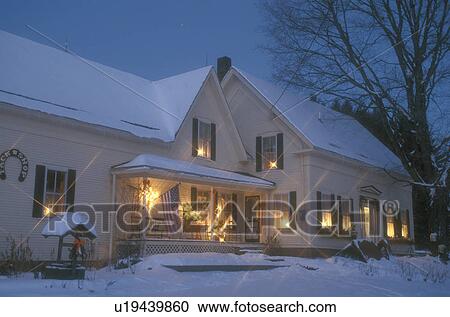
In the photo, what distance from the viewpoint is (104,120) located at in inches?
727

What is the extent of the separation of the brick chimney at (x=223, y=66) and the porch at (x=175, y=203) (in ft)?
20.5

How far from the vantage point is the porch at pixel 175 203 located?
58.7ft

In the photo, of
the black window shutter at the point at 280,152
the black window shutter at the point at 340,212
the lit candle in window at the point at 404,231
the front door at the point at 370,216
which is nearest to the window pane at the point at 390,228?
the front door at the point at 370,216

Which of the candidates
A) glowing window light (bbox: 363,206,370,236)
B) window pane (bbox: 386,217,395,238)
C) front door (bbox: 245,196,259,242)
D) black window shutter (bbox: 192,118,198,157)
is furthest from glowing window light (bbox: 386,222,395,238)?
black window shutter (bbox: 192,118,198,157)

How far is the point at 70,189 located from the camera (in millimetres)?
17250

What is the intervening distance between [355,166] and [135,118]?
37.4 feet

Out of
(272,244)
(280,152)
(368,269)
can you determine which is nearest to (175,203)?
(272,244)

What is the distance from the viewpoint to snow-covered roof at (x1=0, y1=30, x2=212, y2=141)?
17.0 m

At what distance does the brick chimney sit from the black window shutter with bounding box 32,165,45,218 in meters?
12.6

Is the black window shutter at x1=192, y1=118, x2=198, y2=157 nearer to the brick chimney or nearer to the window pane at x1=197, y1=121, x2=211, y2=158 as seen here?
the window pane at x1=197, y1=121, x2=211, y2=158

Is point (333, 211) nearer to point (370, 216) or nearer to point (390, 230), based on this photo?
point (370, 216)

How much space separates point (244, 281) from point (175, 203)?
610 centimetres
